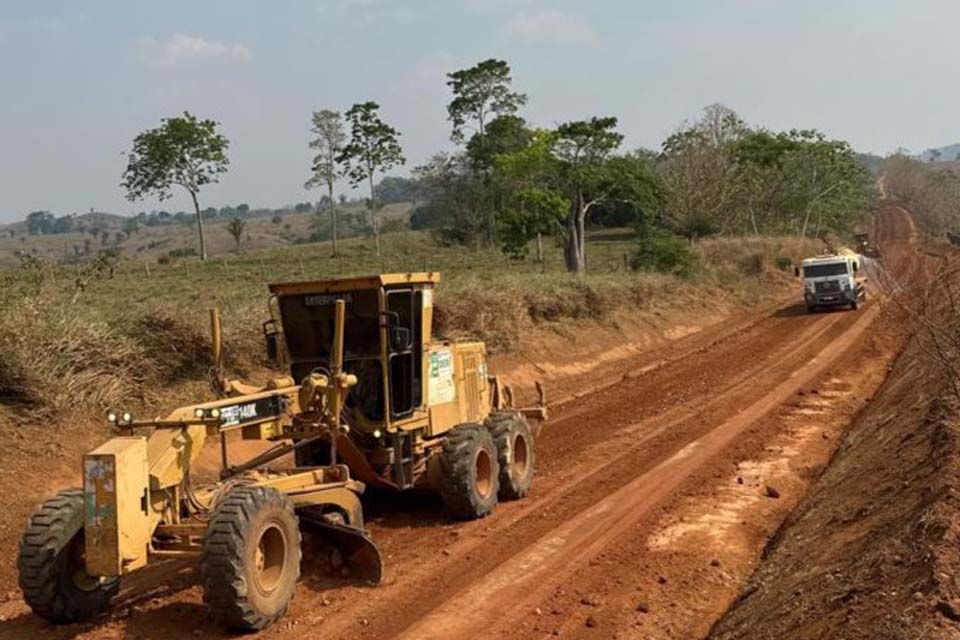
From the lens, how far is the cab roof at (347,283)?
350 inches

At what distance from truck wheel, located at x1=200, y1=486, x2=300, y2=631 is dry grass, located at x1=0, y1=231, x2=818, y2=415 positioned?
261 inches

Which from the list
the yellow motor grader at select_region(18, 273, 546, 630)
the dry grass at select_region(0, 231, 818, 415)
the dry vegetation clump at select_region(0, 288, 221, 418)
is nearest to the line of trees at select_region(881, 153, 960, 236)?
the dry grass at select_region(0, 231, 818, 415)

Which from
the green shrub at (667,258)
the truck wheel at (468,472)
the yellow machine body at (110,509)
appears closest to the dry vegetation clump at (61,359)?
the truck wheel at (468,472)

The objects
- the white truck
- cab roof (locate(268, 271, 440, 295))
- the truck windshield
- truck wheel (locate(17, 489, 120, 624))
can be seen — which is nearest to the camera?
truck wheel (locate(17, 489, 120, 624))

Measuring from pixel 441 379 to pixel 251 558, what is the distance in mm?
4154

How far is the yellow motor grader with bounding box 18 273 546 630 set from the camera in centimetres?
628

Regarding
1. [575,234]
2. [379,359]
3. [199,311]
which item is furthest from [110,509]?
[575,234]

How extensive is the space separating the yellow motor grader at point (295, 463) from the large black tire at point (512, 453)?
0.9 inches

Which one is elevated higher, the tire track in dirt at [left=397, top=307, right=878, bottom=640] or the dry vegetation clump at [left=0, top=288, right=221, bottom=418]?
the dry vegetation clump at [left=0, top=288, right=221, bottom=418]

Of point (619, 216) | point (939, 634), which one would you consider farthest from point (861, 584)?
point (619, 216)

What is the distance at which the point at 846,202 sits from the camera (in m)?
65.8

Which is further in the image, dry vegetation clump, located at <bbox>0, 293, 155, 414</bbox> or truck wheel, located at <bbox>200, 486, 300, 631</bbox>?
dry vegetation clump, located at <bbox>0, 293, 155, 414</bbox>

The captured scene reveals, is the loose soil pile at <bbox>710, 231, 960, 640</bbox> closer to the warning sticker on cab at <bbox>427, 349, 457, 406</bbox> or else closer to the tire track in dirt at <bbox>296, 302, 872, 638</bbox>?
the tire track in dirt at <bbox>296, 302, 872, 638</bbox>

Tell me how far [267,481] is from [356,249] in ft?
165
